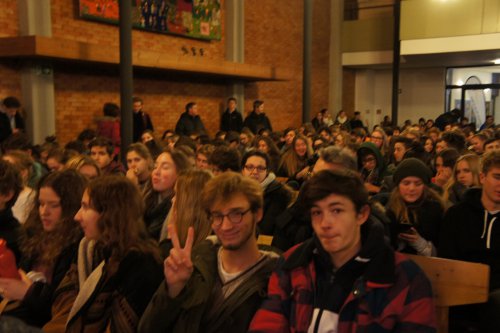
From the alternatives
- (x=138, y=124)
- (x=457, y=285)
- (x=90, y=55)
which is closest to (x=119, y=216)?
(x=457, y=285)

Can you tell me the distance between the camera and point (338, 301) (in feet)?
6.64

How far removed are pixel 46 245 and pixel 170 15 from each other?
33.2 feet

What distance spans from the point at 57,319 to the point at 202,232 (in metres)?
0.85

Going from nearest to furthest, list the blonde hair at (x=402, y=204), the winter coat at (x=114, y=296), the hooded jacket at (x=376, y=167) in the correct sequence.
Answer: the winter coat at (x=114, y=296) → the blonde hair at (x=402, y=204) → the hooded jacket at (x=376, y=167)

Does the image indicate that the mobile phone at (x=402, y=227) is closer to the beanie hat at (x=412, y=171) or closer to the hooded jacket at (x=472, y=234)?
the hooded jacket at (x=472, y=234)

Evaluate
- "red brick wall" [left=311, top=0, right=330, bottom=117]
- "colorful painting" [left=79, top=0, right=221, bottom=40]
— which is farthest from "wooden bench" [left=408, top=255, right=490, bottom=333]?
"red brick wall" [left=311, top=0, right=330, bottom=117]

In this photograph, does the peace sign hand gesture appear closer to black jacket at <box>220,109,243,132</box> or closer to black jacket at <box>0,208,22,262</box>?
black jacket at <box>0,208,22,262</box>

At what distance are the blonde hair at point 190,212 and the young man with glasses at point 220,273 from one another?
0.35 metres

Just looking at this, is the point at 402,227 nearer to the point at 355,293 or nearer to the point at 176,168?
the point at 176,168

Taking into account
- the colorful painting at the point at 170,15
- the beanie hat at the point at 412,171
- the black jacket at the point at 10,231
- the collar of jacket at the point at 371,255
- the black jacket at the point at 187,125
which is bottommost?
the black jacket at the point at 10,231

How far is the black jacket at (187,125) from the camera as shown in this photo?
11945mm

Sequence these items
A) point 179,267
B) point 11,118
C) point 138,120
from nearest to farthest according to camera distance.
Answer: point 179,267, point 11,118, point 138,120

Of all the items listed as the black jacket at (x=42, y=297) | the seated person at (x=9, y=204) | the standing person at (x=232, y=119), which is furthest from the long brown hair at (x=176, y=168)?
the standing person at (x=232, y=119)

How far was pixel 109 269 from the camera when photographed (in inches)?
93.9
